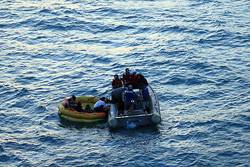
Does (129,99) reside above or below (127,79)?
below

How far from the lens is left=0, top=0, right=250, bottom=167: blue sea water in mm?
25875

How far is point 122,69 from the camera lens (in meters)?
36.2

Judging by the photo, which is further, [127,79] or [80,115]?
[127,79]

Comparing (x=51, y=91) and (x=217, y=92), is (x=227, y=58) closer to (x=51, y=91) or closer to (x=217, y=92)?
(x=217, y=92)

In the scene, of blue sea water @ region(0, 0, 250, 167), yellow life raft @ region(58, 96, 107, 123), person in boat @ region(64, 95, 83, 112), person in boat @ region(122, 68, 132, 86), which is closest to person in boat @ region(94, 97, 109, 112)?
yellow life raft @ region(58, 96, 107, 123)

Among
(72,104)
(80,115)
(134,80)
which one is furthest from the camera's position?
(134,80)

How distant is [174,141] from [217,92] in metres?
6.40

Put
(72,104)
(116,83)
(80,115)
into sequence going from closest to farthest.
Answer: (80,115) → (72,104) → (116,83)

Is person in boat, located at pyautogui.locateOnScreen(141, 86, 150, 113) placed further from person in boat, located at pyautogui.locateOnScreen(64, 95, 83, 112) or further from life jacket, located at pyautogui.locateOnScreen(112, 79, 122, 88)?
person in boat, located at pyautogui.locateOnScreen(64, 95, 83, 112)

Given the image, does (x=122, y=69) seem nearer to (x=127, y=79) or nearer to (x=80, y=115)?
(x=127, y=79)

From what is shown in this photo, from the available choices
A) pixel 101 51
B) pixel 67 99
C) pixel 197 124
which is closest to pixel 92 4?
pixel 101 51

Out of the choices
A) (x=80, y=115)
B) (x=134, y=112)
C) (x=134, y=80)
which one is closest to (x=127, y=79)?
(x=134, y=80)

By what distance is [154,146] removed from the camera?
26156 millimetres

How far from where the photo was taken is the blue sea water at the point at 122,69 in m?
25.9
